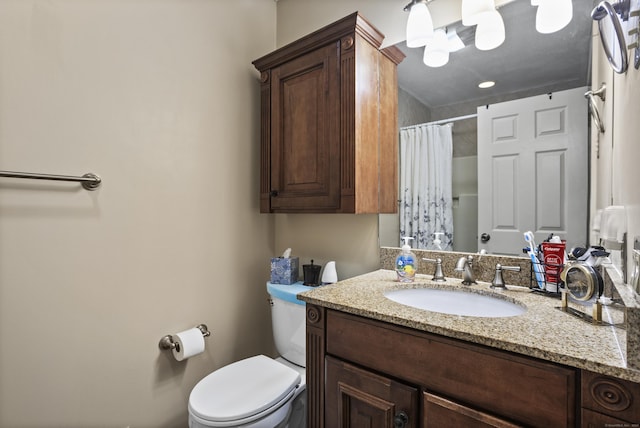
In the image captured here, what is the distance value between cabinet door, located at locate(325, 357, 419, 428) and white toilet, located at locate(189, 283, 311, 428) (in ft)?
0.91

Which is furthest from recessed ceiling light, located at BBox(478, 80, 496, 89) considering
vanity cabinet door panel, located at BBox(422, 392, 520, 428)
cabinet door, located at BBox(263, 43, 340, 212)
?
vanity cabinet door panel, located at BBox(422, 392, 520, 428)

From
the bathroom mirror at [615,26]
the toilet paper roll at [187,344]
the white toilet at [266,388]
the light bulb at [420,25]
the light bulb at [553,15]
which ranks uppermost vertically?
the light bulb at [420,25]

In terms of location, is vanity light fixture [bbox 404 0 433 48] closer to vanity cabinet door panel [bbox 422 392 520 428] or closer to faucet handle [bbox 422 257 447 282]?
faucet handle [bbox 422 257 447 282]

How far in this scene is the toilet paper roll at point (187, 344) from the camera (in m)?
1.39

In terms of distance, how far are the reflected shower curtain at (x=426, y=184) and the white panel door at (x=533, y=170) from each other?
0.13 m

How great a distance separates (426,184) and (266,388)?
1076mm

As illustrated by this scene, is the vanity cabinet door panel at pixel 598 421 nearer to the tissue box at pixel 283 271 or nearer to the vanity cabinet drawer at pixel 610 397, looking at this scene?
the vanity cabinet drawer at pixel 610 397

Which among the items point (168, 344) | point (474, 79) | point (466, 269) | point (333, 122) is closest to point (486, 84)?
point (474, 79)

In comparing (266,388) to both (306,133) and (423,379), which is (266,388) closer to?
(423,379)

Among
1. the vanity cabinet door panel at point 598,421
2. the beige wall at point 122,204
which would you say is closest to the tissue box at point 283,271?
the beige wall at point 122,204

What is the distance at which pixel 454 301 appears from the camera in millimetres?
1127

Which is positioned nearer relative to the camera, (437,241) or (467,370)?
(467,370)

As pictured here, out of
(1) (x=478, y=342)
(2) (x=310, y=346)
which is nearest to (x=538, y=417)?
(1) (x=478, y=342)

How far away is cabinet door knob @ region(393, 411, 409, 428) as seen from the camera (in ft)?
2.69
